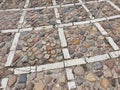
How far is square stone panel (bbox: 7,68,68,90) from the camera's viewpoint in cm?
346

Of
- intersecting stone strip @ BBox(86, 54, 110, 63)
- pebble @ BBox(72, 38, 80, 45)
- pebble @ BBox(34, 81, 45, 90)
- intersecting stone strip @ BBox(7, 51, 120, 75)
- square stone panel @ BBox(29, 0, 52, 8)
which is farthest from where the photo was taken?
square stone panel @ BBox(29, 0, 52, 8)

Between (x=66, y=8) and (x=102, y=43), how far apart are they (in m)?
2.55

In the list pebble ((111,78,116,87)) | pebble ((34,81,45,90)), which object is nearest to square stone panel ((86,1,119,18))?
pebble ((111,78,116,87))

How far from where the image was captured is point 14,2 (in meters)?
7.46

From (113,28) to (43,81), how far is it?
2622 millimetres

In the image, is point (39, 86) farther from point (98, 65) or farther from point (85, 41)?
point (85, 41)

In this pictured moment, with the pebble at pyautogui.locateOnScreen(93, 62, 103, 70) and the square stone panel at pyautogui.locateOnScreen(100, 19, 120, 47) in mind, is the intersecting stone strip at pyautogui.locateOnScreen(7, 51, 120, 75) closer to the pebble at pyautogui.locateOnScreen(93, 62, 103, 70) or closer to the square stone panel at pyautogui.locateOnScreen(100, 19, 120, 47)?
the pebble at pyautogui.locateOnScreen(93, 62, 103, 70)

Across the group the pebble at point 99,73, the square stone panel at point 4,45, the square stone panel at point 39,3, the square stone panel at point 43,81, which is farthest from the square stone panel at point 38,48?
the square stone panel at point 39,3

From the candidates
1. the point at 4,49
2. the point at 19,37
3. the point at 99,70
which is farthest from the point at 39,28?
the point at 99,70

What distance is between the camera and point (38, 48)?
14.8ft

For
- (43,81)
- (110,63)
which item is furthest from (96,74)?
(43,81)

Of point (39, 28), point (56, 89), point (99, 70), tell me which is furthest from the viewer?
point (39, 28)

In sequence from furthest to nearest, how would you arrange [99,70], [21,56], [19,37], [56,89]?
1. [19,37]
2. [21,56]
3. [99,70]
4. [56,89]

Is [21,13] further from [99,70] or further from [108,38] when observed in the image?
[99,70]
